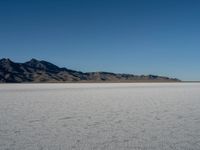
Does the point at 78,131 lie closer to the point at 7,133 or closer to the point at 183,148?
the point at 7,133

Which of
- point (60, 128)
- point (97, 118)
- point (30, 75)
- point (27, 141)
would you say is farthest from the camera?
point (30, 75)

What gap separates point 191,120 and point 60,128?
3.70 m

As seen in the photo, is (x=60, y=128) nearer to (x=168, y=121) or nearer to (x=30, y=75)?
(x=168, y=121)

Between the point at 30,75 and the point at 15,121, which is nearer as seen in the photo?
the point at 15,121

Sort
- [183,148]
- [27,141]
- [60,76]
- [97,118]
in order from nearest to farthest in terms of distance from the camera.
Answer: [183,148] < [27,141] < [97,118] < [60,76]

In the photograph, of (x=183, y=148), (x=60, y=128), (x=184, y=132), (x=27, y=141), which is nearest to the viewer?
(x=183, y=148)

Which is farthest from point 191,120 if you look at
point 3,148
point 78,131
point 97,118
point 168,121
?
point 3,148

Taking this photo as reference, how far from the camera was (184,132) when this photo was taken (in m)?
7.20

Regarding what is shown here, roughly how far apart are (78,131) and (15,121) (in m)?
2.44

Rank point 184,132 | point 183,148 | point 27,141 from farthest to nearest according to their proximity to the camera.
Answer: point 184,132, point 27,141, point 183,148

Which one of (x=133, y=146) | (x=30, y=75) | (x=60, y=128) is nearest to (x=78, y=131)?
(x=60, y=128)

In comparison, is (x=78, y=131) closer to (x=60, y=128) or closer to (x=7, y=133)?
(x=60, y=128)

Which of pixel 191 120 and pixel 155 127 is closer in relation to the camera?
pixel 155 127

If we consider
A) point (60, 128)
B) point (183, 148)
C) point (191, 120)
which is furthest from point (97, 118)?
point (183, 148)
